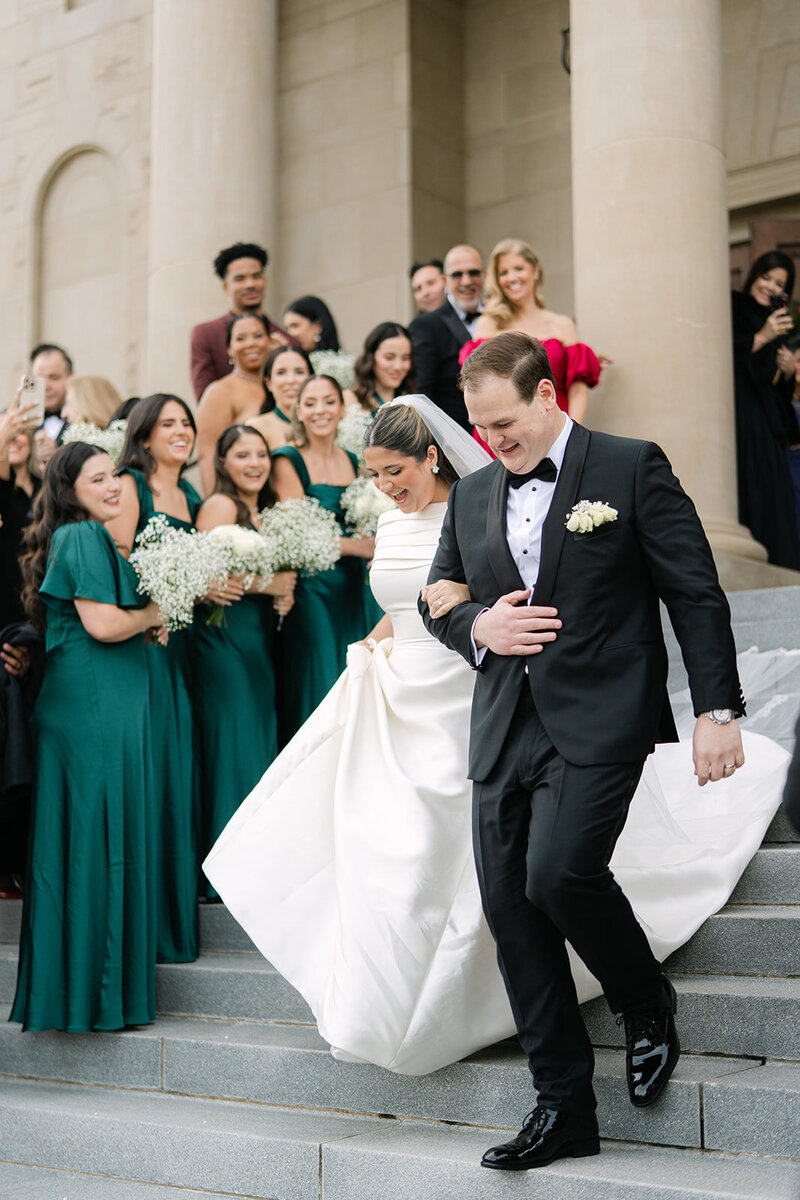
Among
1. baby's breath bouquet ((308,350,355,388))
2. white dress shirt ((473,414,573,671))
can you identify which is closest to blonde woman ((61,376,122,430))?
baby's breath bouquet ((308,350,355,388))

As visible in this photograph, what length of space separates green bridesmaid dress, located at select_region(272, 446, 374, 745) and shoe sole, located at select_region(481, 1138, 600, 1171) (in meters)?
3.85

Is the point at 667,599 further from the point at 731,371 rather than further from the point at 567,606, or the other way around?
the point at 731,371

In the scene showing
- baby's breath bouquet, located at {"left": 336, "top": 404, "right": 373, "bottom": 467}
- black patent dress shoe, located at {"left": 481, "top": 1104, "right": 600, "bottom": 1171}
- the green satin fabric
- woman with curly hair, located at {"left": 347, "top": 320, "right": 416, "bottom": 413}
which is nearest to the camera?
black patent dress shoe, located at {"left": 481, "top": 1104, "right": 600, "bottom": 1171}

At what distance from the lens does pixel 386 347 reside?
343 inches

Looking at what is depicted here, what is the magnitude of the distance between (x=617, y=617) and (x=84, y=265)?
12.7m

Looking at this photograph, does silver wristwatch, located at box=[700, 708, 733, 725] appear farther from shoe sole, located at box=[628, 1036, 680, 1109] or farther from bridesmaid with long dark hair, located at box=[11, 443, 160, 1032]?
bridesmaid with long dark hair, located at box=[11, 443, 160, 1032]

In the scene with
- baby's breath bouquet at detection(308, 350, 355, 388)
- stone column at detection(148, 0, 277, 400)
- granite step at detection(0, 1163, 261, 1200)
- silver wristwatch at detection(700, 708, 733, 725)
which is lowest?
granite step at detection(0, 1163, 261, 1200)

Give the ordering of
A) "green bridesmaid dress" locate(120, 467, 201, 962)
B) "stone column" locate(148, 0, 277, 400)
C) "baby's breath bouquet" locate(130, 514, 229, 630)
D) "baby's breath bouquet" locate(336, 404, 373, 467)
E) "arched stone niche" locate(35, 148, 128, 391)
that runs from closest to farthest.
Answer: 1. "baby's breath bouquet" locate(130, 514, 229, 630)
2. "green bridesmaid dress" locate(120, 467, 201, 962)
3. "baby's breath bouquet" locate(336, 404, 373, 467)
4. "stone column" locate(148, 0, 277, 400)
5. "arched stone niche" locate(35, 148, 128, 391)

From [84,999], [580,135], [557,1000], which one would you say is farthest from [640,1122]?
[580,135]

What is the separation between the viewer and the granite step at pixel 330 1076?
4082 millimetres

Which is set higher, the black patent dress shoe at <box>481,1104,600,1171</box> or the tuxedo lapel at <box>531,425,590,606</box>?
the tuxedo lapel at <box>531,425,590,606</box>

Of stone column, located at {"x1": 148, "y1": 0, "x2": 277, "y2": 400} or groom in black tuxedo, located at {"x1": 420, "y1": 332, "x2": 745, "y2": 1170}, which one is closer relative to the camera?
groom in black tuxedo, located at {"x1": 420, "y1": 332, "x2": 745, "y2": 1170}

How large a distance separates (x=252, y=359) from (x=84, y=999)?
443 cm

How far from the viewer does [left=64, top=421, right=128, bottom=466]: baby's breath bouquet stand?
8.12 metres
